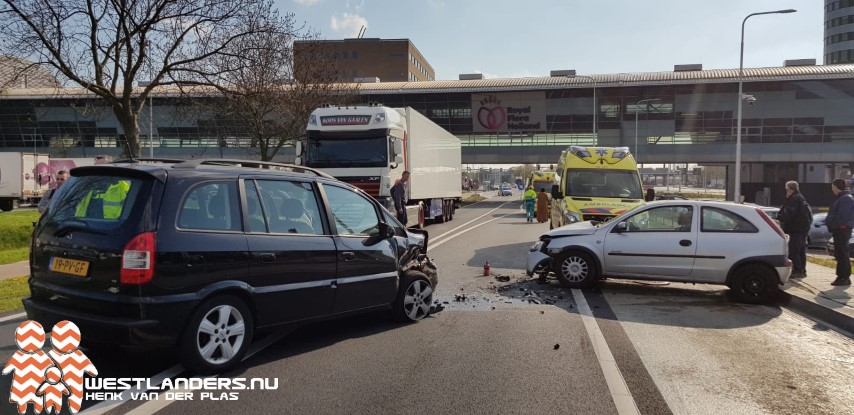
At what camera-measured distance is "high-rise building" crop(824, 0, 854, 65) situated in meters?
98.2

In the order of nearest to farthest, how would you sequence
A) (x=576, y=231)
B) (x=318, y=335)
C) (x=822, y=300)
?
(x=318, y=335), (x=822, y=300), (x=576, y=231)

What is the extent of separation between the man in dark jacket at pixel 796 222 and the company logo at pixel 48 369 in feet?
34.2

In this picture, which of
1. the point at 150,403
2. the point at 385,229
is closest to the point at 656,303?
the point at 385,229

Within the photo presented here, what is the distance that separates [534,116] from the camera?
6350cm

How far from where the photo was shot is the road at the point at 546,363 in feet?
14.5

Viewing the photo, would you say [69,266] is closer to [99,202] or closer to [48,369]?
[99,202]

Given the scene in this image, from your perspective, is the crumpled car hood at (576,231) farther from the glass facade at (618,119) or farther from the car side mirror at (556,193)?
the glass facade at (618,119)

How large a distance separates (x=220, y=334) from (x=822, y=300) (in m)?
7.89

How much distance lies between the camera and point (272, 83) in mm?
22641

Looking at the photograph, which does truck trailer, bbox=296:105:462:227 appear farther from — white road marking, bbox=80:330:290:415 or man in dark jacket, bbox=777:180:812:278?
white road marking, bbox=80:330:290:415

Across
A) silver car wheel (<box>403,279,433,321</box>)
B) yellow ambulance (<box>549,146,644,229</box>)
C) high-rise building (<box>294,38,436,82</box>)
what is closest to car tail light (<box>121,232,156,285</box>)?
silver car wheel (<box>403,279,433,321</box>)

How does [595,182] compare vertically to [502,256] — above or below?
above

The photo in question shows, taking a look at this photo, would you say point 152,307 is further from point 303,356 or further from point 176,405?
point 303,356

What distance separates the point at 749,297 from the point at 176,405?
7689 mm
